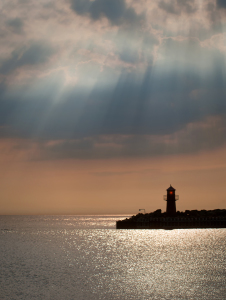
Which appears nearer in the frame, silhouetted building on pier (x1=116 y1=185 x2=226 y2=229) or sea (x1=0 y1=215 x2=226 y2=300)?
sea (x1=0 y1=215 x2=226 y2=300)

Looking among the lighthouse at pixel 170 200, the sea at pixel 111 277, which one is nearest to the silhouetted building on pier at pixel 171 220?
the lighthouse at pixel 170 200

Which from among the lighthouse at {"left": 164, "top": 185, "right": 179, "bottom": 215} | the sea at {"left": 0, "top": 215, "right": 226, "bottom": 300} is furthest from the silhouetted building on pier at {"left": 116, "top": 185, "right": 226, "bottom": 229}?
the sea at {"left": 0, "top": 215, "right": 226, "bottom": 300}

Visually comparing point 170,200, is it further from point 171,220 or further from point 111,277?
point 111,277

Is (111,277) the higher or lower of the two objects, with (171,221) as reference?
lower

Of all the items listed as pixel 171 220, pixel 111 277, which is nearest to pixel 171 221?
pixel 171 220

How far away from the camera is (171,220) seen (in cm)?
13575

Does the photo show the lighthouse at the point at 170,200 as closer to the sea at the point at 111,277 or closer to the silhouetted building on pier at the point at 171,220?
the silhouetted building on pier at the point at 171,220

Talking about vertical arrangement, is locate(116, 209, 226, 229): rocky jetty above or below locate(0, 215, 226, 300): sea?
above

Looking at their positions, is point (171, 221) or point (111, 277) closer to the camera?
point (111, 277)

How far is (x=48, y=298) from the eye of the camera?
3556 cm

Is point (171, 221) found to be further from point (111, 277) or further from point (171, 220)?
point (111, 277)

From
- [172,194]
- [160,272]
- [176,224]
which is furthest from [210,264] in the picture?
[176,224]

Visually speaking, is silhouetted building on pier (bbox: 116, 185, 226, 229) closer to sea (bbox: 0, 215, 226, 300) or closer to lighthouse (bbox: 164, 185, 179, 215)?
lighthouse (bbox: 164, 185, 179, 215)

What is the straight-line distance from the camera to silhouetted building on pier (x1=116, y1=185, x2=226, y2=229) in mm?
132875
